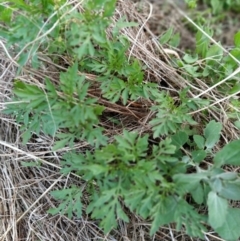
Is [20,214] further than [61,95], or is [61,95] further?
[20,214]

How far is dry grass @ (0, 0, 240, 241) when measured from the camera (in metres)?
1.46

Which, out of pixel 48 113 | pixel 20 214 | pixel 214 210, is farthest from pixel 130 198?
pixel 20 214

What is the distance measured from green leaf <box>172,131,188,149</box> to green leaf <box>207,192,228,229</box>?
19 cm

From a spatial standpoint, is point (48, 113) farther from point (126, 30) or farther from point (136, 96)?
point (126, 30)

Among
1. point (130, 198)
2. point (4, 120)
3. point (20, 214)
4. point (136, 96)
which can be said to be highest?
point (136, 96)

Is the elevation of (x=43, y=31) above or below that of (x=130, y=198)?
above

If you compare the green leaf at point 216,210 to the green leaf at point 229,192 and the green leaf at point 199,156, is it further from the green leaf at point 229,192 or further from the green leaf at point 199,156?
the green leaf at point 199,156

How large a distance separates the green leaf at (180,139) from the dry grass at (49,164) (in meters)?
0.12

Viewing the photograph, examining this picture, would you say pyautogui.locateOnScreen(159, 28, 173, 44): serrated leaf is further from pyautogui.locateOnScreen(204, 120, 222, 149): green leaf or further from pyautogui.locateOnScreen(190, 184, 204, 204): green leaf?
pyautogui.locateOnScreen(190, 184, 204, 204): green leaf

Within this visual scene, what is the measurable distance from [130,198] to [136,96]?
14.0 inches

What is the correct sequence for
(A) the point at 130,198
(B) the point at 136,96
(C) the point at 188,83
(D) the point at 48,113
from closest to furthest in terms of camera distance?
(A) the point at 130,198, (D) the point at 48,113, (B) the point at 136,96, (C) the point at 188,83

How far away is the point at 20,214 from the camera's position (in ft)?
4.93

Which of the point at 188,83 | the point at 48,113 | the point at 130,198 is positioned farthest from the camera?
the point at 188,83

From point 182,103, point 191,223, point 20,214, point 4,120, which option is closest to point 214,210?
point 191,223
